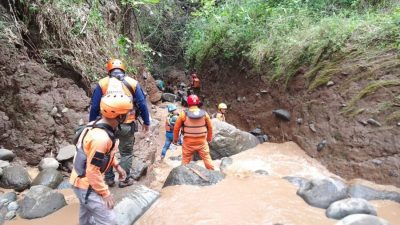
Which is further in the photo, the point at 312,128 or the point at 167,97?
the point at 167,97

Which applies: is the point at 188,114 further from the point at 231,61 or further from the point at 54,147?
the point at 231,61

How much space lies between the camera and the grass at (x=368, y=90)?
5700mm

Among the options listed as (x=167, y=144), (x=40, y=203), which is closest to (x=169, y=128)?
(x=167, y=144)

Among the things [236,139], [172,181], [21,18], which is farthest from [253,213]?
[21,18]

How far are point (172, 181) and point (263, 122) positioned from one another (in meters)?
4.12

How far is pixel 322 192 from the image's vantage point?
14.6 feet

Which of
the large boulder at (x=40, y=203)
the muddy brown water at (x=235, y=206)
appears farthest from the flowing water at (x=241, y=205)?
the large boulder at (x=40, y=203)

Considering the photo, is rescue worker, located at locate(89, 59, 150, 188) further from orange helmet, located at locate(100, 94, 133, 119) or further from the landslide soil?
the landslide soil

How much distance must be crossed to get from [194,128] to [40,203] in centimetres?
256

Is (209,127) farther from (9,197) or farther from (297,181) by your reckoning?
(9,197)

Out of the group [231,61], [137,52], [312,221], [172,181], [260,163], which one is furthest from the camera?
[231,61]

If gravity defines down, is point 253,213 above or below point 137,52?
below

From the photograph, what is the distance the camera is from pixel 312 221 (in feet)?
13.0

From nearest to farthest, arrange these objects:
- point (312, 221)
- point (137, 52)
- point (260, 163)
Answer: point (312, 221), point (260, 163), point (137, 52)
